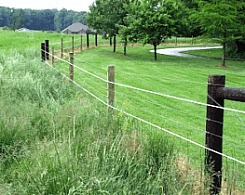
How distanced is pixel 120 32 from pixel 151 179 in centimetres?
2911

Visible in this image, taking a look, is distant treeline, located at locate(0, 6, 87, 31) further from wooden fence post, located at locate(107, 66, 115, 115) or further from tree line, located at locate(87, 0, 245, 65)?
wooden fence post, located at locate(107, 66, 115, 115)

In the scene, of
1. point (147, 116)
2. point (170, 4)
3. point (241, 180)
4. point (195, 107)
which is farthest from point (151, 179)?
point (170, 4)

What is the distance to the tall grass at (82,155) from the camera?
3.98 meters

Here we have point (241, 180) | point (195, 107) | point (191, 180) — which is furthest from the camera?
point (195, 107)

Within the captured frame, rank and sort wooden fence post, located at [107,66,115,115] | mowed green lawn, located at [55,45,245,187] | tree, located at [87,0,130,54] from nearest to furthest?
1. wooden fence post, located at [107,66,115,115]
2. mowed green lawn, located at [55,45,245,187]
3. tree, located at [87,0,130,54]

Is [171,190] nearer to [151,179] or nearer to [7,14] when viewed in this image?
[151,179]

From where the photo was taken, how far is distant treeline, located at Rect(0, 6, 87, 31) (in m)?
119

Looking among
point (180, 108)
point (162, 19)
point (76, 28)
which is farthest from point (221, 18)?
point (76, 28)

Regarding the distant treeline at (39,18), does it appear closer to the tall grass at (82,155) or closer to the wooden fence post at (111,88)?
the wooden fence post at (111,88)

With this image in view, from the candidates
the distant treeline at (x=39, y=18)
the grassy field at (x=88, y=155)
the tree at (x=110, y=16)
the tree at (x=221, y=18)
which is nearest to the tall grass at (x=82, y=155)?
the grassy field at (x=88, y=155)

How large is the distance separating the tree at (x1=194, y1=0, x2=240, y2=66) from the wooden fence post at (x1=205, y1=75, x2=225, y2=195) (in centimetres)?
2408

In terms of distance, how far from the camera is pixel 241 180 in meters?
4.83

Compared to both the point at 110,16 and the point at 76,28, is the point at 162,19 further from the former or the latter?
the point at 76,28

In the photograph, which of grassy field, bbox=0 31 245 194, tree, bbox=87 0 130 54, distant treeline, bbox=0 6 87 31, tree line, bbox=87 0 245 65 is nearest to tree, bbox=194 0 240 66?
tree line, bbox=87 0 245 65
